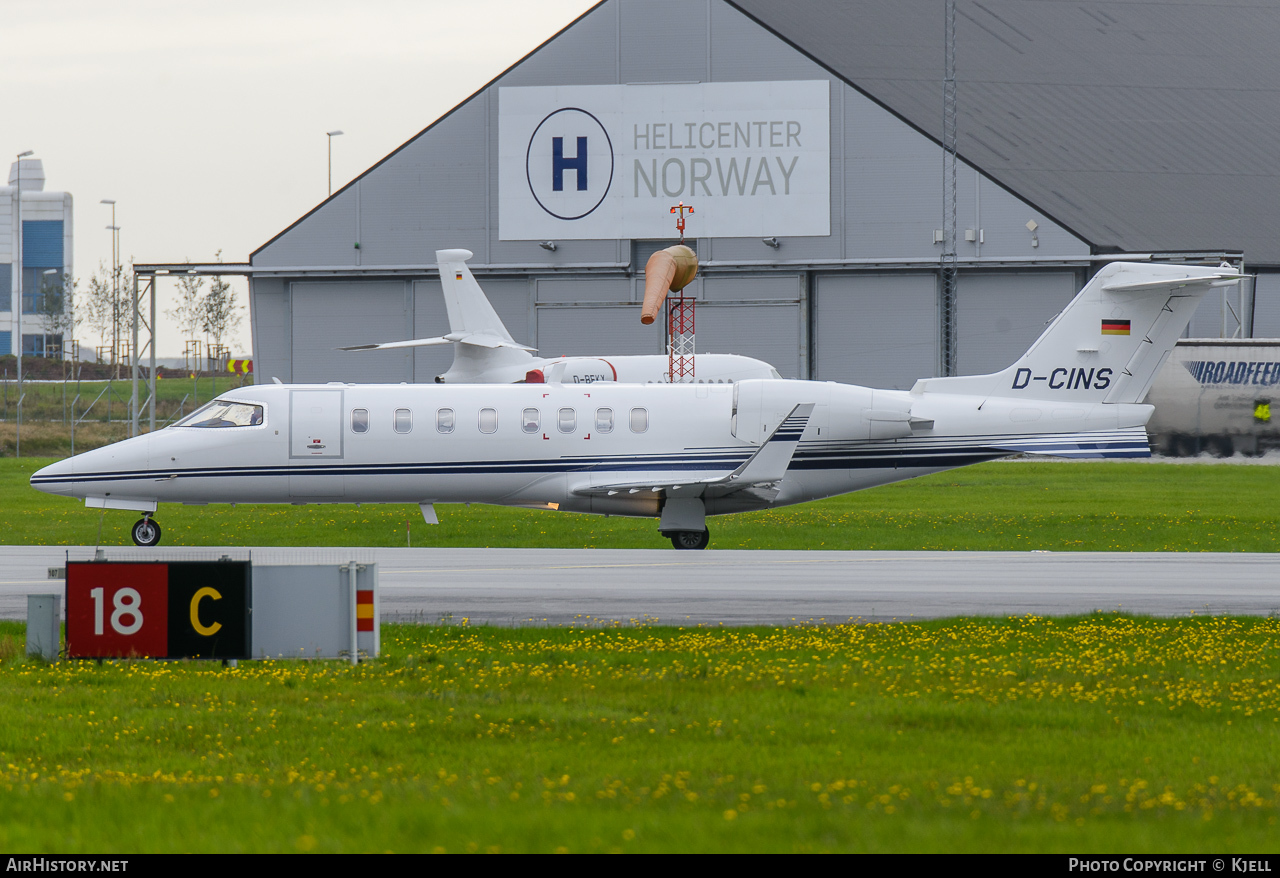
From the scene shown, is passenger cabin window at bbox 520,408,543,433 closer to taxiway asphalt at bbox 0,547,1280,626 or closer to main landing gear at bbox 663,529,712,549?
taxiway asphalt at bbox 0,547,1280,626

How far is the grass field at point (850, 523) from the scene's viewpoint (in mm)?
27219

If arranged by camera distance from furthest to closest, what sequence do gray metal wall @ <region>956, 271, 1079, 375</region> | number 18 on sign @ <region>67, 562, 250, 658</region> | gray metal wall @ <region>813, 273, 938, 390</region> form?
gray metal wall @ <region>813, 273, 938, 390</region>
gray metal wall @ <region>956, 271, 1079, 375</region>
number 18 on sign @ <region>67, 562, 250, 658</region>

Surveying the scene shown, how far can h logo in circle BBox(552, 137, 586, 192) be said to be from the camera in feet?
166

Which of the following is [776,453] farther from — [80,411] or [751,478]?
[80,411]

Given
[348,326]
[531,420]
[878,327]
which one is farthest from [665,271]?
[348,326]

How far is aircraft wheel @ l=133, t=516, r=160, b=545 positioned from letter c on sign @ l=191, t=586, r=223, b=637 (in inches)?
506

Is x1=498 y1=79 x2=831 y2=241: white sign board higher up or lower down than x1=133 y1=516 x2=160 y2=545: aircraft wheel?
higher up

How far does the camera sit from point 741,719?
10.4m

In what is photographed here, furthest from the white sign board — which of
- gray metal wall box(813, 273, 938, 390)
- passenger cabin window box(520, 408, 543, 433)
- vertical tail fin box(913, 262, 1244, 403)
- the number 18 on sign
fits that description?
the number 18 on sign

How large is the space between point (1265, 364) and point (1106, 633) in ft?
111

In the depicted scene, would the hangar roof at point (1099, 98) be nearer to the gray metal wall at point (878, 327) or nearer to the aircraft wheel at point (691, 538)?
the gray metal wall at point (878, 327)

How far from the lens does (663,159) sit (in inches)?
1966

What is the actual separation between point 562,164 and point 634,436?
2716cm
